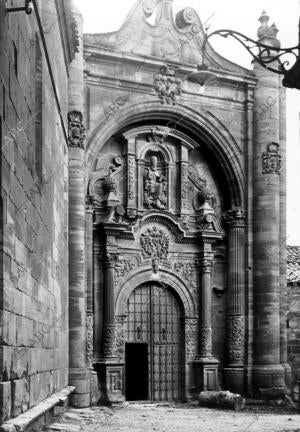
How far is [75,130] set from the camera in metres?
19.4

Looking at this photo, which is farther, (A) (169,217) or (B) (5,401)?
(A) (169,217)

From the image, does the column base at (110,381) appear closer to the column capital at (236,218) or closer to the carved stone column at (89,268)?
the carved stone column at (89,268)

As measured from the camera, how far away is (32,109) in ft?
32.9

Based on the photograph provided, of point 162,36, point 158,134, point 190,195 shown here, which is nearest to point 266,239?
point 190,195

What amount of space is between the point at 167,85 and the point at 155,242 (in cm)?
421

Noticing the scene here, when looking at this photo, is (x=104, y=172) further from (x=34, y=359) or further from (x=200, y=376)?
(x=34, y=359)

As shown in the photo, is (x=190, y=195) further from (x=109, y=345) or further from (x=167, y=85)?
(x=109, y=345)

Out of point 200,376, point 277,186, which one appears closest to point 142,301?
point 200,376

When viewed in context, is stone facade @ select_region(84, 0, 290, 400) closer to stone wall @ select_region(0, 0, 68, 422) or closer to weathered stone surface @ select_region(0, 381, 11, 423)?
stone wall @ select_region(0, 0, 68, 422)

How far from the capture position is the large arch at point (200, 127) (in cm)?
2127

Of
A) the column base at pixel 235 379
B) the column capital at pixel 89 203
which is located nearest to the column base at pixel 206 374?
the column base at pixel 235 379

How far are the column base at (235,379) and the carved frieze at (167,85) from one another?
734 cm

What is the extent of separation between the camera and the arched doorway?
2147 centimetres

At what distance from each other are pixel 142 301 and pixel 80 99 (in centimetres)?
561
